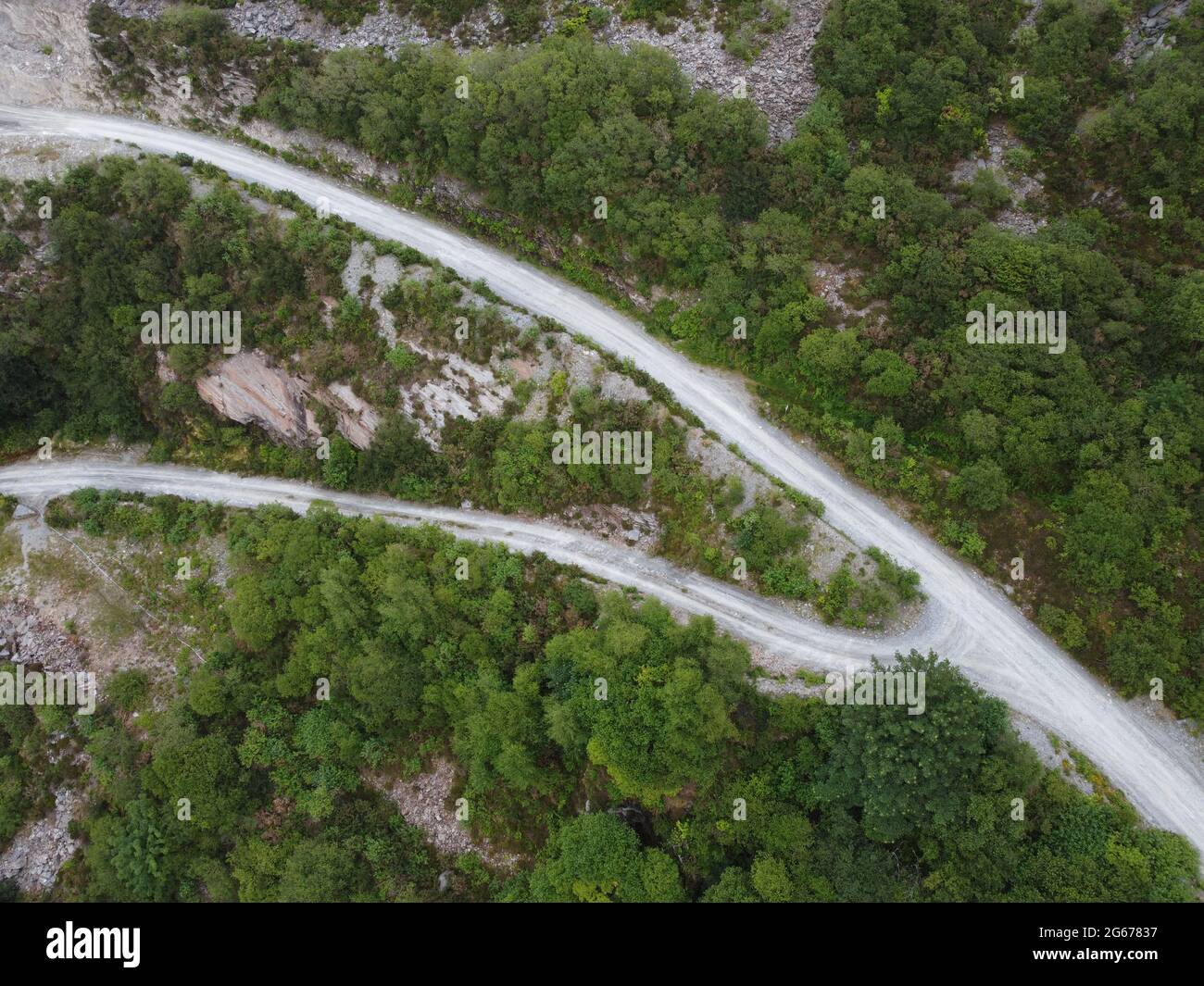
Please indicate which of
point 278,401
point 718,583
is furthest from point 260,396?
point 718,583

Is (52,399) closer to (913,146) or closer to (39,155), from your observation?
(39,155)

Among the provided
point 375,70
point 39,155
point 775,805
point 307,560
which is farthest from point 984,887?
point 39,155

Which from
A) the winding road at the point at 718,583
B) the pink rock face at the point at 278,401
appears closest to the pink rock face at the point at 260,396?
the pink rock face at the point at 278,401

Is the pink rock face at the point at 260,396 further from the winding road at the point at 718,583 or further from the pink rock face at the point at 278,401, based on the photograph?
the winding road at the point at 718,583

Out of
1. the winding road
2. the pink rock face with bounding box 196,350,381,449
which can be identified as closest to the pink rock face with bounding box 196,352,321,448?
the pink rock face with bounding box 196,350,381,449

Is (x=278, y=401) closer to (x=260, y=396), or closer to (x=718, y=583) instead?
(x=260, y=396)
